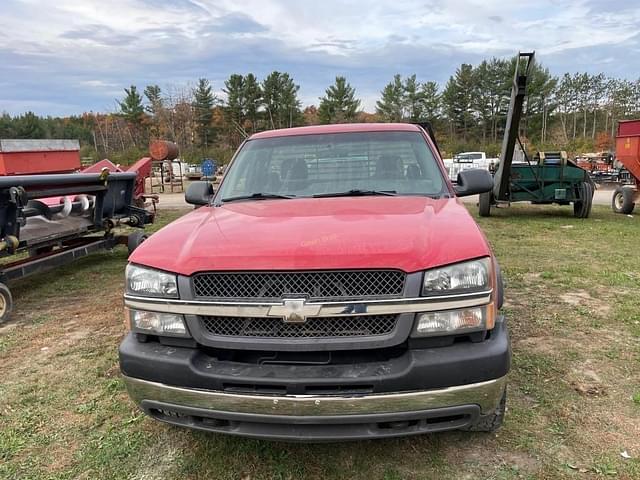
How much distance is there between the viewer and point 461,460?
2.55 m

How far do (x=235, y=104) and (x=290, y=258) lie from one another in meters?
55.9

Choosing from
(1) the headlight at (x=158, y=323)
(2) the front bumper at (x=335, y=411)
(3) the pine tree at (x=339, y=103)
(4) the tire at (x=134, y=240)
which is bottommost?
(4) the tire at (x=134, y=240)

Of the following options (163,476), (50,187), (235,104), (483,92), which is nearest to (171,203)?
(50,187)

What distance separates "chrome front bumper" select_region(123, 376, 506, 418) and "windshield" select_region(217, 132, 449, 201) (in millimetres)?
1520

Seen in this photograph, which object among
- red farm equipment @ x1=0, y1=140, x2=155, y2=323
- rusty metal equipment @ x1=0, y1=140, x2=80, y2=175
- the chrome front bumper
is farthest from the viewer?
rusty metal equipment @ x1=0, y1=140, x2=80, y2=175

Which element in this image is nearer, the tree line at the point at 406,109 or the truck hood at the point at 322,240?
the truck hood at the point at 322,240

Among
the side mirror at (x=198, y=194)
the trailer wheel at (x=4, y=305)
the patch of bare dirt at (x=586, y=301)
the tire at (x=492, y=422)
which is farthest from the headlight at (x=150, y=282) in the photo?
the patch of bare dirt at (x=586, y=301)

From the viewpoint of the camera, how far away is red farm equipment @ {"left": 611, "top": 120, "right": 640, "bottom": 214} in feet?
38.5

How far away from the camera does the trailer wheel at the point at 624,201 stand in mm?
11984

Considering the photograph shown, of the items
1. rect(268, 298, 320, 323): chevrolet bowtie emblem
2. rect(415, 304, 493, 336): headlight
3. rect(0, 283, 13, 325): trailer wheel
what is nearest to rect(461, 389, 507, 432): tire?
rect(415, 304, 493, 336): headlight

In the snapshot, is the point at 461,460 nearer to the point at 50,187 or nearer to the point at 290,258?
the point at 290,258

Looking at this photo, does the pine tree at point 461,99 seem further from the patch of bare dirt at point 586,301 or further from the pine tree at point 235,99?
the patch of bare dirt at point 586,301

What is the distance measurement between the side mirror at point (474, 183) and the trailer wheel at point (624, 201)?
10408 millimetres

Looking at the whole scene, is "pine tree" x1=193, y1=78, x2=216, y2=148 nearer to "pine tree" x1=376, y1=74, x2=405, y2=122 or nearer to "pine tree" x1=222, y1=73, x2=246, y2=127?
"pine tree" x1=222, y1=73, x2=246, y2=127
